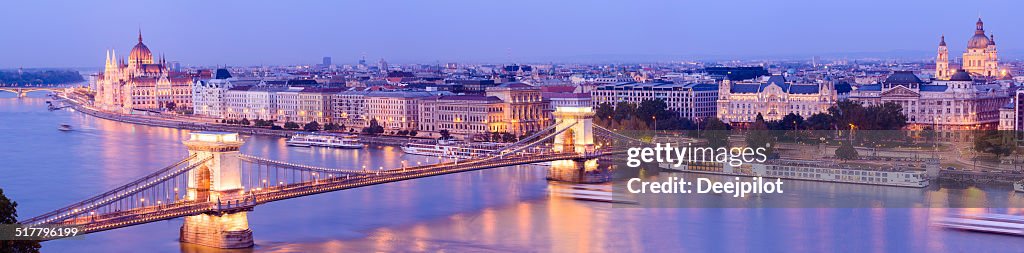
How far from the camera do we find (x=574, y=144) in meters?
13.7

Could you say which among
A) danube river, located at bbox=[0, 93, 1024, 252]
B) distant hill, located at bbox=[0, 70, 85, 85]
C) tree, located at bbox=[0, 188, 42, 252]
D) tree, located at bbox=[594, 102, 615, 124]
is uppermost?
distant hill, located at bbox=[0, 70, 85, 85]

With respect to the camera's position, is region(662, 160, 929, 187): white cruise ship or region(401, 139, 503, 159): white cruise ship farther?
region(401, 139, 503, 159): white cruise ship

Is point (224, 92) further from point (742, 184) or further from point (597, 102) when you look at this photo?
point (742, 184)

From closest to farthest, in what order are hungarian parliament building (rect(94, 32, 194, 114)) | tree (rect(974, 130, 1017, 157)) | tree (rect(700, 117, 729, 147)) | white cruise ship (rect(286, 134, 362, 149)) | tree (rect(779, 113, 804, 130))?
tree (rect(974, 130, 1017, 157)) → tree (rect(700, 117, 729, 147)) → tree (rect(779, 113, 804, 130)) → white cruise ship (rect(286, 134, 362, 149)) → hungarian parliament building (rect(94, 32, 194, 114))

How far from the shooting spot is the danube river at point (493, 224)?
8672 millimetres

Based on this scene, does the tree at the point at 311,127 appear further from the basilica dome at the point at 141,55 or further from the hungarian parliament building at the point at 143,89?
the basilica dome at the point at 141,55

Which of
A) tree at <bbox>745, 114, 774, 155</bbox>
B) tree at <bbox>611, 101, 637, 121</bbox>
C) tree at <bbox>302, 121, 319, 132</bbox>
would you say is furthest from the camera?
tree at <bbox>302, 121, 319, 132</bbox>

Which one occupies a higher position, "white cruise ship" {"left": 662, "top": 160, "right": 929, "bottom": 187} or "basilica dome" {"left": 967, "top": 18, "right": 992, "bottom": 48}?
"basilica dome" {"left": 967, "top": 18, "right": 992, "bottom": 48}

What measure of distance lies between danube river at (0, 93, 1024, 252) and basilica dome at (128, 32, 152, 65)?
803 inches

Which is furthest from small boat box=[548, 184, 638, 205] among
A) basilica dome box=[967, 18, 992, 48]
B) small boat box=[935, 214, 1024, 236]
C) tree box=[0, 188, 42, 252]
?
basilica dome box=[967, 18, 992, 48]

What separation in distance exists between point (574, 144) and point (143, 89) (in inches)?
717

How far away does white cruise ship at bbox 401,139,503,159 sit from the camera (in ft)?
49.1

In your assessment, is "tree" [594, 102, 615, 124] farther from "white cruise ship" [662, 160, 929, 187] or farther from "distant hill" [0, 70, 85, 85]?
"distant hill" [0, 70, 85, 85]

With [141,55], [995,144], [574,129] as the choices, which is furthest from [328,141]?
[141,55]
